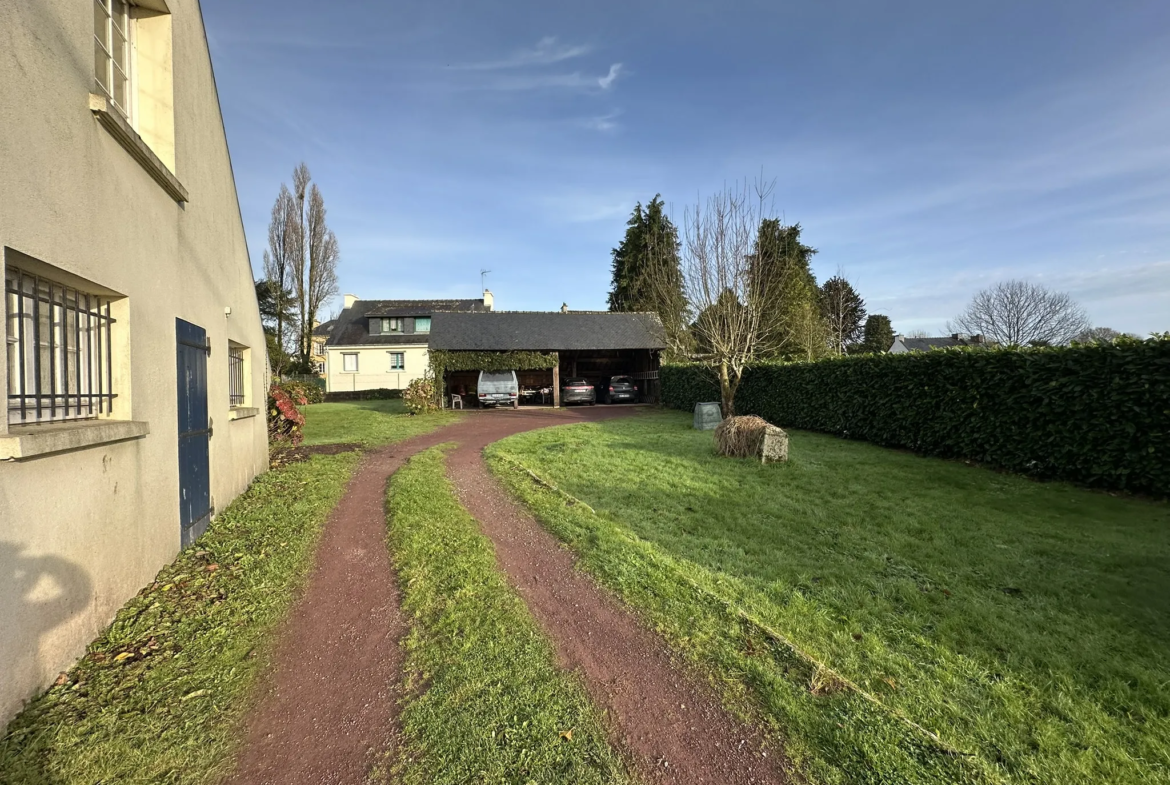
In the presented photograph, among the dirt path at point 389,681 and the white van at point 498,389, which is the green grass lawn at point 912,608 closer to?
the dirt path at point 389,681

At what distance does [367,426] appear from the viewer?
15797mm

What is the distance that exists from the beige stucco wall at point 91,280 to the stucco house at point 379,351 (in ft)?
93.4

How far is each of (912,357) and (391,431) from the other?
13.1 metres

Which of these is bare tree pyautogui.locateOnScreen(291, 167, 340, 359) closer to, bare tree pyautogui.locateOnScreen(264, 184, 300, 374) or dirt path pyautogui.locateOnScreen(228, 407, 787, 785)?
bare tree pyautogui.locateOnScreen(264, 184, 300, 374)

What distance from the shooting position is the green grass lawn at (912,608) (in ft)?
7.78

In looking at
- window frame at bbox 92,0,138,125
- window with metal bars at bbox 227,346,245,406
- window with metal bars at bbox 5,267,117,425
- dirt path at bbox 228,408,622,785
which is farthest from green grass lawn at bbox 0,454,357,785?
window frame at bbox 92,0,138,125

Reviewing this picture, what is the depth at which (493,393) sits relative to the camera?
908 inches

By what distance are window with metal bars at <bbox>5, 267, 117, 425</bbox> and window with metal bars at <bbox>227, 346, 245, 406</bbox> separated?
4180 mm

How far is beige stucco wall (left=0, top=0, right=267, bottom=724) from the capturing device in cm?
251

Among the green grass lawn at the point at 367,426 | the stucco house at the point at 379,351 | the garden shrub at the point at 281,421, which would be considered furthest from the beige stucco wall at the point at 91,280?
the stucco house at the point at 379,351

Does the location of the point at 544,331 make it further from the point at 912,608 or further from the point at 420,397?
the point at 912,608

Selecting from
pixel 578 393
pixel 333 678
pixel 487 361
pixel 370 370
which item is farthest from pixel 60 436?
pixel 370 370

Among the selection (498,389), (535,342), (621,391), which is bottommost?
(621,391)

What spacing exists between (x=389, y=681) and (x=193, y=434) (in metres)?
3.73
